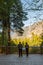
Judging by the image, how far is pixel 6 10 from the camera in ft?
50.0

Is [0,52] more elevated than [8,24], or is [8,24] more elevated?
[8,24]

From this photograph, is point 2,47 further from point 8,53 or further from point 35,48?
point 35,48

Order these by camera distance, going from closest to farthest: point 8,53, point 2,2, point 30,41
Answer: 1. point 2,2
2. point 8,53
3. point 30,41

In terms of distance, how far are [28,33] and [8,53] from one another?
16.9 feet

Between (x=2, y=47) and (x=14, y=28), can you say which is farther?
(x=14, y=28)

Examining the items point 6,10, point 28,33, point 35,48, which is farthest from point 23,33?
point 6,10

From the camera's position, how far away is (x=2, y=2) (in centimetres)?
1448

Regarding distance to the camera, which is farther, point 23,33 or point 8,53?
point 23,33

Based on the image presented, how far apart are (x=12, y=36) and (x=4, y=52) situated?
14.4ft

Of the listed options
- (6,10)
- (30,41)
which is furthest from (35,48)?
(6,10)

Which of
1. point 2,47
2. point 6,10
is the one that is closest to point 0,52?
point 2,47

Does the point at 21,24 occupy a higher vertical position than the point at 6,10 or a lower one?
higher

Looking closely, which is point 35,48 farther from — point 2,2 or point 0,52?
point 2,2

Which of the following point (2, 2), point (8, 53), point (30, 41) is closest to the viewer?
point (2, 2)
